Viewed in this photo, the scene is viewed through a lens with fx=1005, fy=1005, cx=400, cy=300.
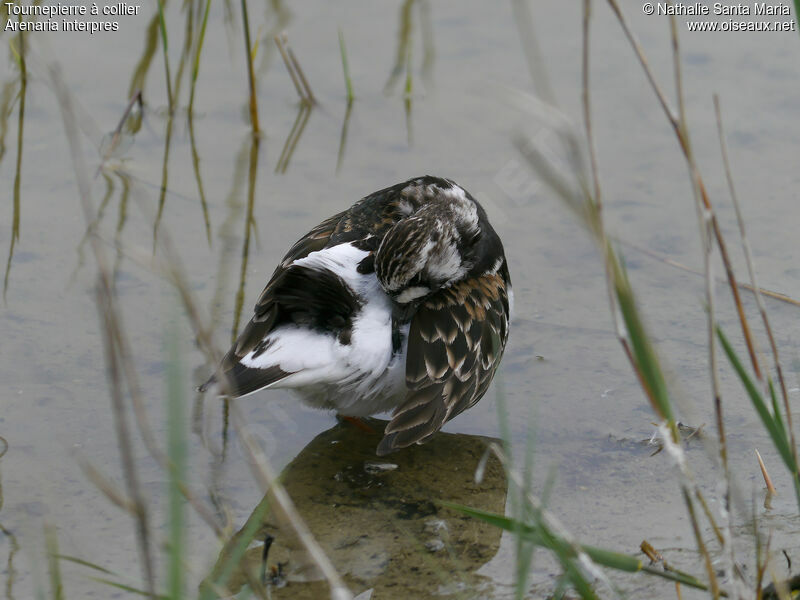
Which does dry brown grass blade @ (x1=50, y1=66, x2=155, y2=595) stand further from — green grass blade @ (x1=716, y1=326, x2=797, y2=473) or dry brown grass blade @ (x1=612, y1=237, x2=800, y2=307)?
dry brown grass blade @ (x1=612, y1=237, x2=800, y2=307)

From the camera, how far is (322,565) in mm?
2113

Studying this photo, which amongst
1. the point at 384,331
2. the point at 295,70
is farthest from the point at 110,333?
the point at 295,70

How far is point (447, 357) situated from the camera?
12.9ft

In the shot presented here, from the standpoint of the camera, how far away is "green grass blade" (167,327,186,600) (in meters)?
2.01

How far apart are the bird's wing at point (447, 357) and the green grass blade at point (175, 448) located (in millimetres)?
1643

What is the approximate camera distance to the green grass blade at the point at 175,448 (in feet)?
6.59

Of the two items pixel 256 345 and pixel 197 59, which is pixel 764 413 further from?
pixel 197 59

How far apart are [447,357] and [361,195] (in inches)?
83.2

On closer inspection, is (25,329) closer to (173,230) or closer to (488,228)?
(173,230)

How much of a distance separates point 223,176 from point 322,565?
416 centimetres

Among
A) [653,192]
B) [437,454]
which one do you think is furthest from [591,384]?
[653,192]

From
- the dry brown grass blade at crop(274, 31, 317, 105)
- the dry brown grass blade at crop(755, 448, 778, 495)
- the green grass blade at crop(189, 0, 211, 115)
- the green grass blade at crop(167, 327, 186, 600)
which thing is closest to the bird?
the dry brown grass blade at crop(755, 448, 778, 495)

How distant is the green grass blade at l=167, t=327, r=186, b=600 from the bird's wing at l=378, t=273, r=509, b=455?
1.64m

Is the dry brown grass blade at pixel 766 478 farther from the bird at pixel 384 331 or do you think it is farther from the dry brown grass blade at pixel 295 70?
the dry brown grass blade at pixel 295 70
